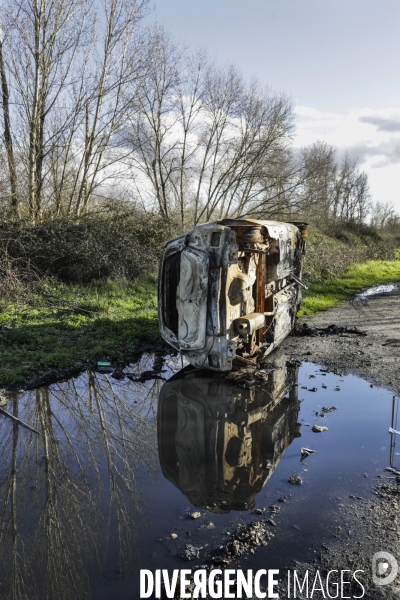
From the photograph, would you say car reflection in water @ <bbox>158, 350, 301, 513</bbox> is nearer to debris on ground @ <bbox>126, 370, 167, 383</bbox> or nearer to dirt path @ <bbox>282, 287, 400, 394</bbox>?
debris on ground @ <bbox>126, 370, 167, 383</bbox>

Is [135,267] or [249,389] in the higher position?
[135,267]

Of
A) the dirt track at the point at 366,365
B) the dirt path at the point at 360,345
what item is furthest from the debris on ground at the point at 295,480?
the dirt path at the point at 360,345

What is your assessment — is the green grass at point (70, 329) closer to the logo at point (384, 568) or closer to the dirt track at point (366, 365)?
the dirt track at point (366, 365)

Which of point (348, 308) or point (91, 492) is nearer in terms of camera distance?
point (91, 492)

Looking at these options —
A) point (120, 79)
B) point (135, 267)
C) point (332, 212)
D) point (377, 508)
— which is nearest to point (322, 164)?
point (120, 79)

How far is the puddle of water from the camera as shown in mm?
13633

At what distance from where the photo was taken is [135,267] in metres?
12.9

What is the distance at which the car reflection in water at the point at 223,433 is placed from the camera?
3.92m

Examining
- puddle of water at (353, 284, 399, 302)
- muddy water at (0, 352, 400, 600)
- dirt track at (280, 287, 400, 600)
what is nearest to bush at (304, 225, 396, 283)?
puddle of water at (353, 284, 399, 302)

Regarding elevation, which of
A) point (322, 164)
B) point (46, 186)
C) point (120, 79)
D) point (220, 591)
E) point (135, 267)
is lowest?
point (220, 591)

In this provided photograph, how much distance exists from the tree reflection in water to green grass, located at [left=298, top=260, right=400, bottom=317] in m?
6.65

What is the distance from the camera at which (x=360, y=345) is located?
8.28 meters

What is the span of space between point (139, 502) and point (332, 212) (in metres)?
32.7

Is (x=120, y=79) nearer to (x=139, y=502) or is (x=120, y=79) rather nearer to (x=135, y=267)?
(x=135, y=267)
